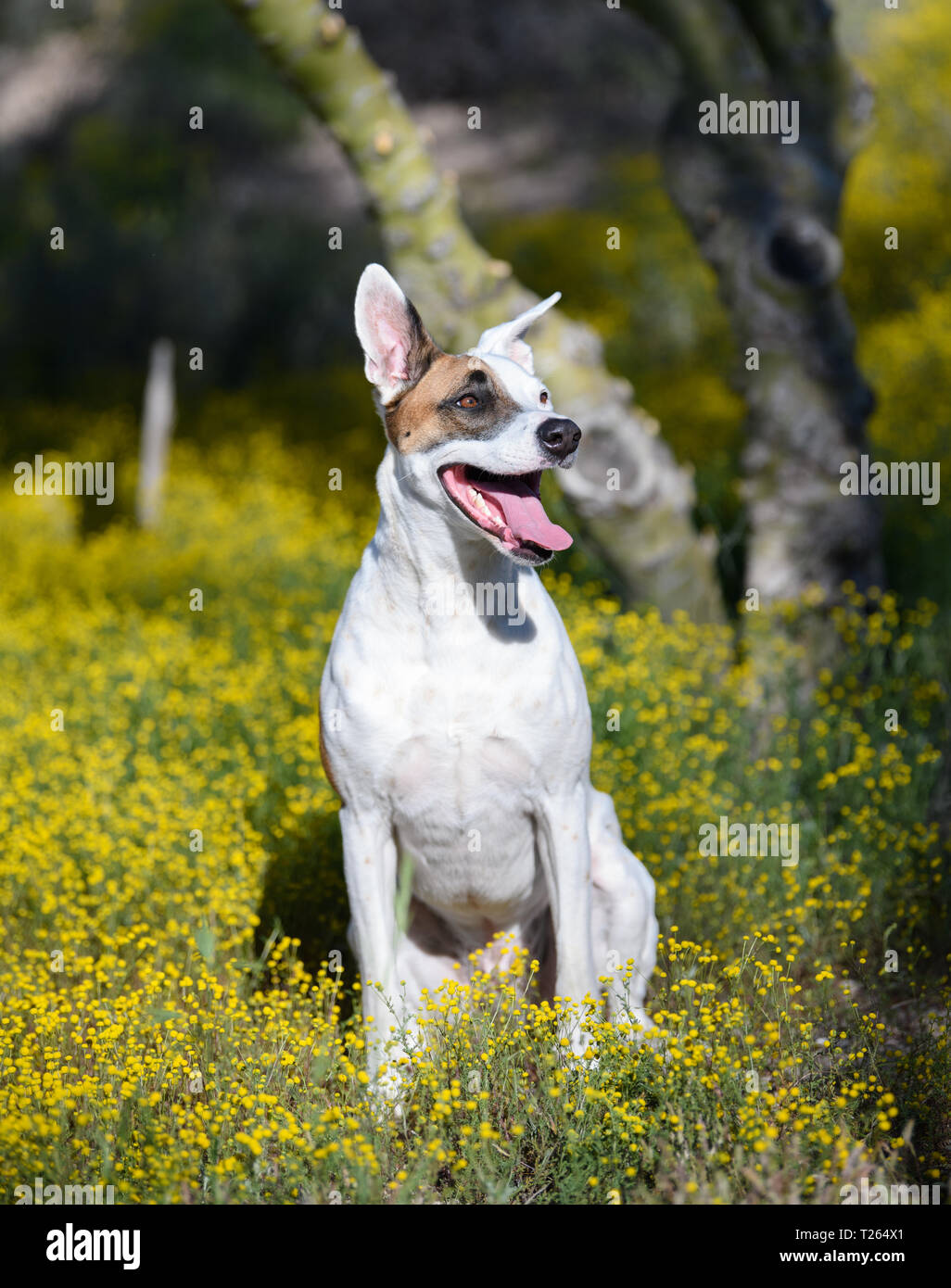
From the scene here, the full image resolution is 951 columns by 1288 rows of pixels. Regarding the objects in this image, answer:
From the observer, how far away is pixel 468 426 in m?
3.53

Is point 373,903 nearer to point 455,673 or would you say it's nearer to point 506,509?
point 455,673

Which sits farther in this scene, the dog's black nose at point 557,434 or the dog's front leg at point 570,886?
the dog's front leg at point 570,886

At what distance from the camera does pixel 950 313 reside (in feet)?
35.8

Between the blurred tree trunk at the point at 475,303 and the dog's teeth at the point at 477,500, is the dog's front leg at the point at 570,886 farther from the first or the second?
the blurred tree trunk at the point at 475,303

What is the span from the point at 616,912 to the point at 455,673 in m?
0.98

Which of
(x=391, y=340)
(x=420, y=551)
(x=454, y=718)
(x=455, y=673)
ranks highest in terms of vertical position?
(x=391, y=340)

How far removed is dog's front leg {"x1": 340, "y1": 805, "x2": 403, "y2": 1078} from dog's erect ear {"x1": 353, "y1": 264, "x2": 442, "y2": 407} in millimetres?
1213

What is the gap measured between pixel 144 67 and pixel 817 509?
32.1 feet

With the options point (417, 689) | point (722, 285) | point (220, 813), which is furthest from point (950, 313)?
point (417, 689)

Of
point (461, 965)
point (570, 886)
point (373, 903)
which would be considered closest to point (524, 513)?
point (570, 886)

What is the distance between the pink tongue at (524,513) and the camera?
3465 mm

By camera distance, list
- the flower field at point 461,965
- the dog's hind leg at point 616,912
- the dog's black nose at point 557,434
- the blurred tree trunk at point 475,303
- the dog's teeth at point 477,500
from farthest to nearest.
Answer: the blurred tree trunk at point 475,303, the dog's hind leg at point 616,912, the dog's teeth at point 477,500, the dog's black nose at point 557,434, the flower field at point 461,965

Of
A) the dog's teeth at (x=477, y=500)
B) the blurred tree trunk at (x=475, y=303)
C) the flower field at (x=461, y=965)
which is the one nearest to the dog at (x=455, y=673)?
the dog's teeth at (x=477, y=500)

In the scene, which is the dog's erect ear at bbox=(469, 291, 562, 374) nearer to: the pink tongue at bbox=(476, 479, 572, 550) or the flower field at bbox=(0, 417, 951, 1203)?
the pink tongue at bbox=(476, 479, 572, 550)
